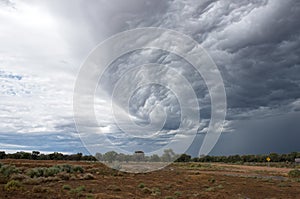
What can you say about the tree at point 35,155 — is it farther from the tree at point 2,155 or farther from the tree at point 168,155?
the tree at point 168,155

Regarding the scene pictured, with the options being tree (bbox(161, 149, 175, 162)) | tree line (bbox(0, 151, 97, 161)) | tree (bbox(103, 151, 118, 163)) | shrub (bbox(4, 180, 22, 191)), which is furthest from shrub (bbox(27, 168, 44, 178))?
tree line (bbox(0, 151, 97, 161))

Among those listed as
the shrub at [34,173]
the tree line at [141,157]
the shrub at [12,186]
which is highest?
the tree line at [141,157]

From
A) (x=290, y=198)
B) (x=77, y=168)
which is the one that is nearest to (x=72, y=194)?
(x=290, y=198)

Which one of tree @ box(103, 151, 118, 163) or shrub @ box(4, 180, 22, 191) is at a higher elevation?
tree @ box(103, 151, 118, 163)

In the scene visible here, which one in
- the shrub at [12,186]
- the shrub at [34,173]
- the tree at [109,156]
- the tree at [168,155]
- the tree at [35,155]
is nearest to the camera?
the shrub at [12,186]

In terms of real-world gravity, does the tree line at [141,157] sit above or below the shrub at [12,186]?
above

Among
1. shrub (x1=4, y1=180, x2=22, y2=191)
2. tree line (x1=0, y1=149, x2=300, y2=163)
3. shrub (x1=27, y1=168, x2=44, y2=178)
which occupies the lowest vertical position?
shrub (x1=4, y1=180, x2=22, y2=191)

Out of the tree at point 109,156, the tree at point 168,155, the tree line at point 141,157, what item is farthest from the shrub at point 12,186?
the tree at point 109,156

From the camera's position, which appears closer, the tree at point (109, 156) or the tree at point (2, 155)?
the tree at point (109, 156)

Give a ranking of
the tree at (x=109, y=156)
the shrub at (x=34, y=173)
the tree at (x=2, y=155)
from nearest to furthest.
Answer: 1. the shrub at (x=34, y=173)
2. the tree at (x=109, y=156)
3. the tree at (x=2, y=155)

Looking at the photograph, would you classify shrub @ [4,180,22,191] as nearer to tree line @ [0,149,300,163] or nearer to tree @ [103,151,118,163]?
tree line @ [0,149,300,163]

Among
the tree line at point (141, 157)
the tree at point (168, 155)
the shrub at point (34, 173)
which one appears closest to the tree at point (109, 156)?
the tree line at point (141, 157)

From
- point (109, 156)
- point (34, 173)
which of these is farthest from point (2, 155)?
point (34, 173)

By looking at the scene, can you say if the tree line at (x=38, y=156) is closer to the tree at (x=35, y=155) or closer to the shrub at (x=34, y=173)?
the tree at (x=35, y=155)
